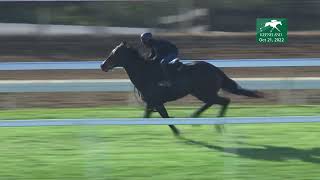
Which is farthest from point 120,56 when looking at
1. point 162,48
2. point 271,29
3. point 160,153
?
point 271,29

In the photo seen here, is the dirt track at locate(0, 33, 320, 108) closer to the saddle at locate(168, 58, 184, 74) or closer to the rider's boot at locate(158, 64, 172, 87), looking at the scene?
the rider's boot at locate(158, 64, 172, 87)

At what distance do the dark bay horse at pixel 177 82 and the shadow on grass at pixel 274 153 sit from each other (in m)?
1.42

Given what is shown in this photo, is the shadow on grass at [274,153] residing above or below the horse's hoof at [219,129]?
above

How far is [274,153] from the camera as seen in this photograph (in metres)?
7.49

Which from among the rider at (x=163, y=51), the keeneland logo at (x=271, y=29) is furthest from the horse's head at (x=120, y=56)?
the keeneland logo at (x=271, y=29)

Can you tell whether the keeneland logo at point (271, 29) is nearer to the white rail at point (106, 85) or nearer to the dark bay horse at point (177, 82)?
the white rail at point (106, 85)

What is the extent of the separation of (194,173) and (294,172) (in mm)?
849

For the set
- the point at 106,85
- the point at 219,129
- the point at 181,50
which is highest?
the point at 219,129

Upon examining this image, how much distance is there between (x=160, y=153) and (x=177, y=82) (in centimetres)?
203

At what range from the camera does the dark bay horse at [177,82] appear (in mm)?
9258

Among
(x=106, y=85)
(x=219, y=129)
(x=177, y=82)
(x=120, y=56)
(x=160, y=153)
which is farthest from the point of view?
(x=106, y=85)

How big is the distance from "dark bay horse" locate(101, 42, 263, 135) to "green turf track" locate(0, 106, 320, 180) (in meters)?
0.33

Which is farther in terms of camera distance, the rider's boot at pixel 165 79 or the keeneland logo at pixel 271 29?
the keeneland logo at pixel 271 29

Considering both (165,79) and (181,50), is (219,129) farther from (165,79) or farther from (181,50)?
(181,50)
